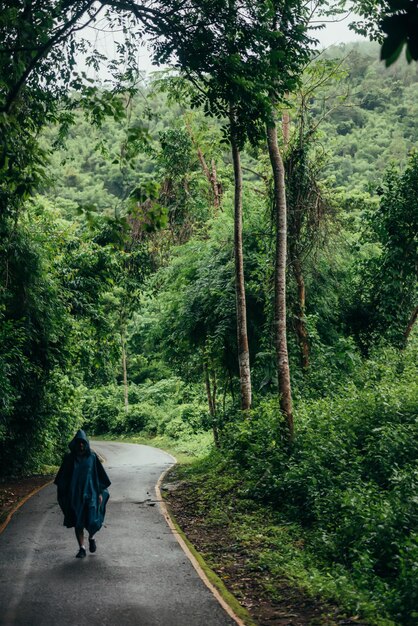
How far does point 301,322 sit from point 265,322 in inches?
67.1

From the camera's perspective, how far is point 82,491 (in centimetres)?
924

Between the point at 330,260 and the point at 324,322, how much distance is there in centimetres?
222

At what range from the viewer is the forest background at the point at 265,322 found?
8.27 meters

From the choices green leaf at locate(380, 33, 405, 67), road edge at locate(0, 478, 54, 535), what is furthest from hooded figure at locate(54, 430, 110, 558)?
green leaf at locate(380, 33, 405, 67)

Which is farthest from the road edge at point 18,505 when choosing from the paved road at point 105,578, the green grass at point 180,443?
the green grass at point 180,443

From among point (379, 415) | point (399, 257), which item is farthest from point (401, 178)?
point (379, 415)

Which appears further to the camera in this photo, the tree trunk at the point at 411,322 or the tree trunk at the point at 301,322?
the tree trunk at the point at 411,322

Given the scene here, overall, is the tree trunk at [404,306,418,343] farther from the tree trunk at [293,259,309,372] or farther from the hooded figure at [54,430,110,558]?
the hooded figure at [54,430,110,558]

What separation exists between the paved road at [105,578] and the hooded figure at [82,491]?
451 millimetres

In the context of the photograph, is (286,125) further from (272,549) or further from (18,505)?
(272,549)

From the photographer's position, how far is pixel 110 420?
45312 millimetres

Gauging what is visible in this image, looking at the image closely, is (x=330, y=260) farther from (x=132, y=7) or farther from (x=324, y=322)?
(x=132, y=7)

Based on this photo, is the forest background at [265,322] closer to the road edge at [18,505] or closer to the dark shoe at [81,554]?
the road edge at [18,505]

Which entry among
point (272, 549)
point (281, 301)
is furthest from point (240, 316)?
point (272, 549)
